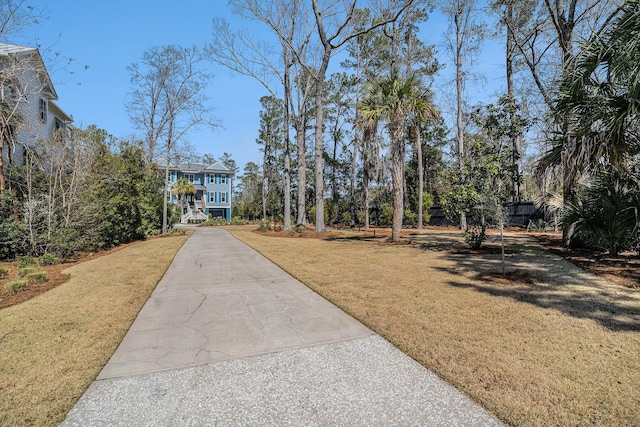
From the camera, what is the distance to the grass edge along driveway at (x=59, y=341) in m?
2.36

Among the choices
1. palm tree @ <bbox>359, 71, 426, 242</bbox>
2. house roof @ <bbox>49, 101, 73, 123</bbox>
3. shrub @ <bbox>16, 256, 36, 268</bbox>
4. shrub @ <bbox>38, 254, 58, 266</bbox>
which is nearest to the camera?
shrub @ <bbox>16, 256, 36, 268</bbox>

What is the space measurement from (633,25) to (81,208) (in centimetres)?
1484

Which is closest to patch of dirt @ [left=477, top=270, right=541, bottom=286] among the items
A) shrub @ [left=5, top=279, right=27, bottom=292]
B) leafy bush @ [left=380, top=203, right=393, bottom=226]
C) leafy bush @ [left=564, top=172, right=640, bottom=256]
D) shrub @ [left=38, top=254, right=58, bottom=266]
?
leafy bush @ [left=564, top=172, right=640, bottom=256]

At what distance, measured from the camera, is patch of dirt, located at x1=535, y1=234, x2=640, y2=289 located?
5.90 meters

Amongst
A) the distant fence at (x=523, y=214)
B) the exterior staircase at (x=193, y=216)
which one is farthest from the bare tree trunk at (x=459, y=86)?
the exterior staircase at (x=193, y=216)

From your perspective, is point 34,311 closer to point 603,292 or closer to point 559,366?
point 559,366

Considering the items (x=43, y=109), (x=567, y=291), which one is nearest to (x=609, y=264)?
(x=567, y=291)

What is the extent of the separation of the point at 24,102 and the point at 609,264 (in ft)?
65.1

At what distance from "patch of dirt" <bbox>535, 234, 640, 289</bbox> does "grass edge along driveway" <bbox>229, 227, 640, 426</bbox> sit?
0.33m

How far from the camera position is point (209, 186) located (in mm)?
42031

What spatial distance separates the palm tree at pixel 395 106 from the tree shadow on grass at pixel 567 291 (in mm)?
5160

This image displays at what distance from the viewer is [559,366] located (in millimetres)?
2803

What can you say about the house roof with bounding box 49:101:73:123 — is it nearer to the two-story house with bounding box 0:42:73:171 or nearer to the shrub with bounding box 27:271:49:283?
the two-story house with bounding box 0:42:73:171

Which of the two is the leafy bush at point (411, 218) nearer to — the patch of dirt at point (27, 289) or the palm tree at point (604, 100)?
the palm tree at point (604, 100)
